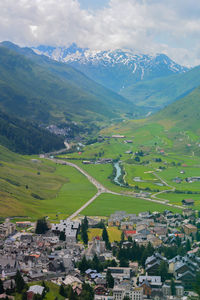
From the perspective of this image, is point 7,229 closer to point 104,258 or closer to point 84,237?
point 84,237

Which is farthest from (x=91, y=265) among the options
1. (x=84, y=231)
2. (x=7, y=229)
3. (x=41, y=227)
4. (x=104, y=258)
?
(x=7, y=229)

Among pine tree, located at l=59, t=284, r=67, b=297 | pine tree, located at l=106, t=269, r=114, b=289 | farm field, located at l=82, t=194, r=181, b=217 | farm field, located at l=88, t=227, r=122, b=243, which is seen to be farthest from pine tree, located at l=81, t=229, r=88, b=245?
pine tree, located at l=59, t=284, r=67, b=297

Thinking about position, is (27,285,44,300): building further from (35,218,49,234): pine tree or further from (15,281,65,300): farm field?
(35,218,49,234): pine tree

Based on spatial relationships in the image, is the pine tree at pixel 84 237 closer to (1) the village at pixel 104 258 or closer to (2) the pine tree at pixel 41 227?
(1) the village at pixel 104 258

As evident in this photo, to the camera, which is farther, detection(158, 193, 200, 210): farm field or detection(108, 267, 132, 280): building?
detection(158, 193, 200, 210): farm field

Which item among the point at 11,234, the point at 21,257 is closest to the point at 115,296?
the point at 21,257

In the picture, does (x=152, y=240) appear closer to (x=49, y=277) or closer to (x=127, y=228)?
(x=127, y=228)
